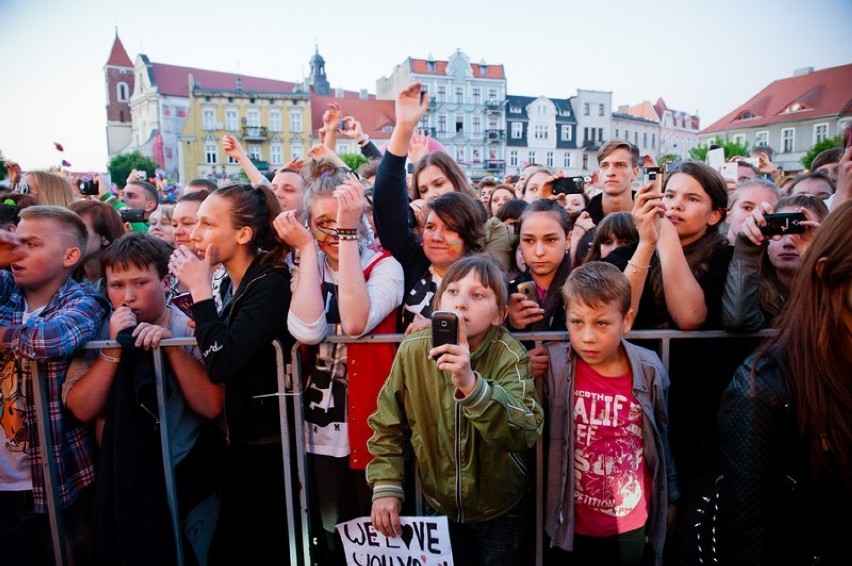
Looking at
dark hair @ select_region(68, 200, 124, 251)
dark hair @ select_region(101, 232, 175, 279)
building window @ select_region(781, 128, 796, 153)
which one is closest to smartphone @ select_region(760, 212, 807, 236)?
dark hair @ select_region(101, 232, 175, 279)

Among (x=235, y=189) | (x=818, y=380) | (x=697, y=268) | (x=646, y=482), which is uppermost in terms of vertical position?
(x=235, y=189)

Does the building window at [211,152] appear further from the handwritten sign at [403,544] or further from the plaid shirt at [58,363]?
the handwritten sign at [403,544]

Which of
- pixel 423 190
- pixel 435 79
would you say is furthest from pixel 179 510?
pixel 435 79

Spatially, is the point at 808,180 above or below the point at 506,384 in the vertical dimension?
above

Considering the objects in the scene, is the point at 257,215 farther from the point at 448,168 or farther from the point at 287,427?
the point at 448,168

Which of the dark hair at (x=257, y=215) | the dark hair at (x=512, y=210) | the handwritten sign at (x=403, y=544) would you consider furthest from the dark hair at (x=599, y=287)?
the dark hair at (x=512, y=210)

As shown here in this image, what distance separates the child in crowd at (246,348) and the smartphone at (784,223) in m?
2.30

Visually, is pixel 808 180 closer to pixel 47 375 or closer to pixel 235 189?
pixel 235 189

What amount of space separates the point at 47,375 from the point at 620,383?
281 cm

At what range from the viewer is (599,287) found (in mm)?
2252

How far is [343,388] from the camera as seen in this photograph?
8.58 ft

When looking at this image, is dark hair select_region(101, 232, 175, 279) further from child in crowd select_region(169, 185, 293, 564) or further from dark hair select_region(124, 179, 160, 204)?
dark hair select_region(124, 179, 160, 204)

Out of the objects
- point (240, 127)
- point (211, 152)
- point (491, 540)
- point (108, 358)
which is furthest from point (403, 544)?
point (240, 127)

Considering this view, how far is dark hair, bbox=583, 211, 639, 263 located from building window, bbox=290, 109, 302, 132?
63.9 meters
